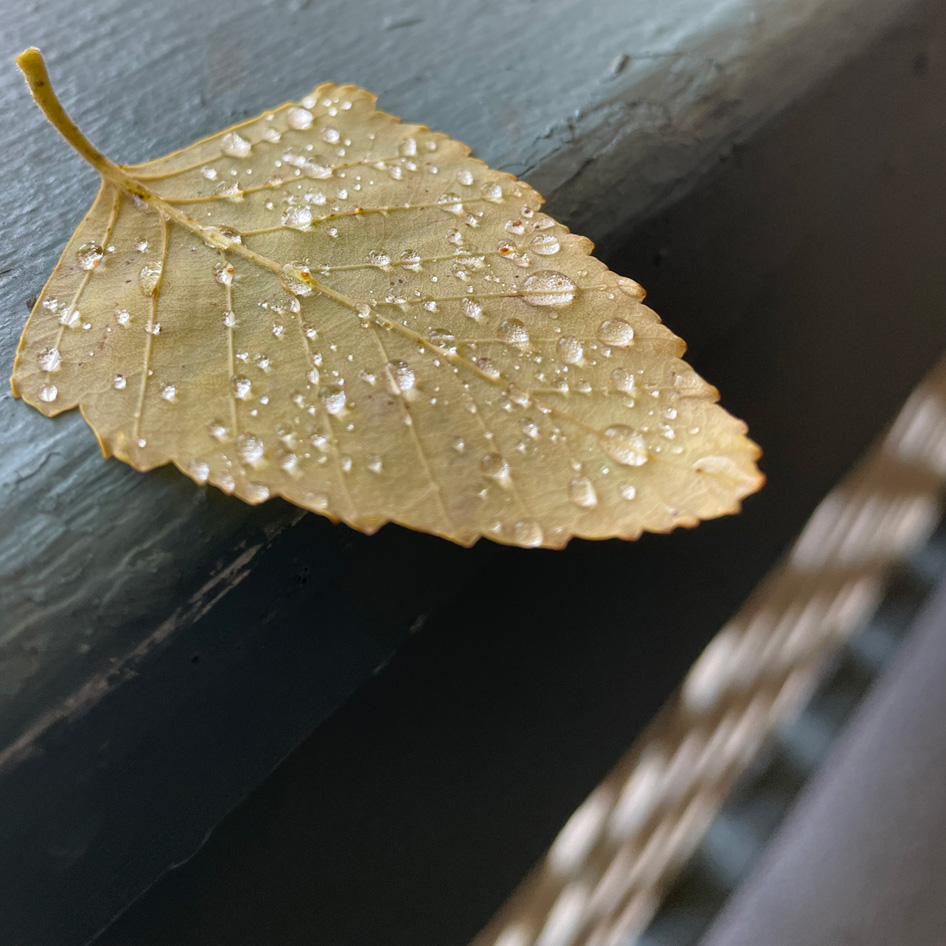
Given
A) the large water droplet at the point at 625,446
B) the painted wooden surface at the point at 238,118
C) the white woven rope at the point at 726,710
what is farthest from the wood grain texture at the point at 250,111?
the white woven rope at the point at 726,710

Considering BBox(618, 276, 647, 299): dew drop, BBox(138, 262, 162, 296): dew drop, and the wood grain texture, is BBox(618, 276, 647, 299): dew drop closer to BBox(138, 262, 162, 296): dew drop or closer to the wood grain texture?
the wood grain texture

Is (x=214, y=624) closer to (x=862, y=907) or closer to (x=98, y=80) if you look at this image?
(x=98, y=80)

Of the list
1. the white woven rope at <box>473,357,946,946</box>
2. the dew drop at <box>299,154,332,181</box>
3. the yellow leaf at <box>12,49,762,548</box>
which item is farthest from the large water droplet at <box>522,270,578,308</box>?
the white woven rope at <box>473,357,946,946</box>

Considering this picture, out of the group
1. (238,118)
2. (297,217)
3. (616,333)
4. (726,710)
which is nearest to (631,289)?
(616,333)

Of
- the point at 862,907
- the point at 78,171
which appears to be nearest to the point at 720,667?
the point at 862,907

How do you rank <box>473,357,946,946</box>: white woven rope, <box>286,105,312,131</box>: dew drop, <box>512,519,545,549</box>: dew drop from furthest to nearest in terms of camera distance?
1. <box>473,357,946,946</box>: white woven rope
2. <box>286,105,312,131</box>: dew drop
3. <box>512,519,545,549</box>: dew drop

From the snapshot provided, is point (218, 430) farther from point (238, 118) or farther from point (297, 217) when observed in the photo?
point (238, 118)

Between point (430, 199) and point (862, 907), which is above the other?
point (430, 199)

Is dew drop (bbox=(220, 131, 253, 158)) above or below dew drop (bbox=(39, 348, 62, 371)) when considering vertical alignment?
above
